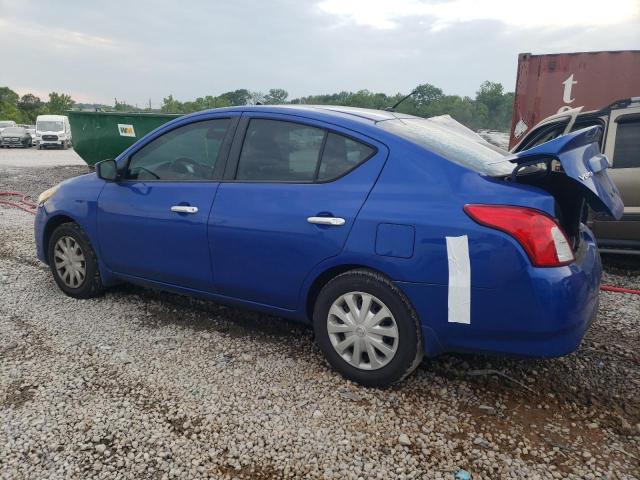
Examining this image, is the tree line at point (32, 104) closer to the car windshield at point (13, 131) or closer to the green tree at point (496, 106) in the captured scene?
the car windshield at point (13, 131)

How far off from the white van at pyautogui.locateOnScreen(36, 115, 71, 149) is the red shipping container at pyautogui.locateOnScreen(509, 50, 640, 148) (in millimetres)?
27462

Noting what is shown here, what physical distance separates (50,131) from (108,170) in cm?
2911

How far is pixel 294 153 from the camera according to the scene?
3.26 m

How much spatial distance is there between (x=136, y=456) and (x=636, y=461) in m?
2.33

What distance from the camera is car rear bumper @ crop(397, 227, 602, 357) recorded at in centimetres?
248

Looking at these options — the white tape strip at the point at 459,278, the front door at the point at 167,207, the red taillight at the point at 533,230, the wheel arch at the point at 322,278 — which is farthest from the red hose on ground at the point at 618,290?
the front door at the point at 167,207

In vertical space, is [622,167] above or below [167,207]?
above

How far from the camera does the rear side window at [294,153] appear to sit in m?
3.04

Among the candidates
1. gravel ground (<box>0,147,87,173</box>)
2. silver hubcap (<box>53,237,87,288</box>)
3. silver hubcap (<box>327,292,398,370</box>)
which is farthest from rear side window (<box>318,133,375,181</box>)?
gravel ground (<box>0,147,87,173</box>)

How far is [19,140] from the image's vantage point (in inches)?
1190

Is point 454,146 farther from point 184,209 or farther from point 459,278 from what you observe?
point 184,209

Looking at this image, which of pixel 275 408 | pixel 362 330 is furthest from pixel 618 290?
pixel 275 408

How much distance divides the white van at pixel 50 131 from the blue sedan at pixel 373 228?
2912 cm

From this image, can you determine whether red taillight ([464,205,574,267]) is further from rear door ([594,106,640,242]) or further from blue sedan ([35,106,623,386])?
rear door ([594,106,640,242])
